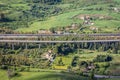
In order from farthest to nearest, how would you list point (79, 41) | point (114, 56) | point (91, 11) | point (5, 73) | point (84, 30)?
point (91, 11) < point (84, 30) < point (79, 41) < point (114, 56) < point (5, 73)

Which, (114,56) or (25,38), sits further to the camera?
(25,38)

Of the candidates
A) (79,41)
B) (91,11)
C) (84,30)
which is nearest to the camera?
(79,41)

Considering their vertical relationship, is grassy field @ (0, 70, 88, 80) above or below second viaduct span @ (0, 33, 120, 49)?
below

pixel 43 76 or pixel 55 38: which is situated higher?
pixel 55 38

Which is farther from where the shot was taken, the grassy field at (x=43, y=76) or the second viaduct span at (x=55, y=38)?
the second viaduct span at (x=55, y=38)

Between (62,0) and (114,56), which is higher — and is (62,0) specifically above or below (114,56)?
above

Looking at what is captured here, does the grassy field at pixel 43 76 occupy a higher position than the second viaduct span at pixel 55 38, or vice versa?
the second viaduct span at pixel 55 38

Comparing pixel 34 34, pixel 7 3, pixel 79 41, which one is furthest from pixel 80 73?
pixel 7 3

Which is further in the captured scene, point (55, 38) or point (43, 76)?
point (55, 38)

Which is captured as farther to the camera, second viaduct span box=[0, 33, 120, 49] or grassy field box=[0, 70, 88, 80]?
second viaduct span box=[0, 33, 120, 49]

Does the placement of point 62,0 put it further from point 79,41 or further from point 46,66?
point 46,66
